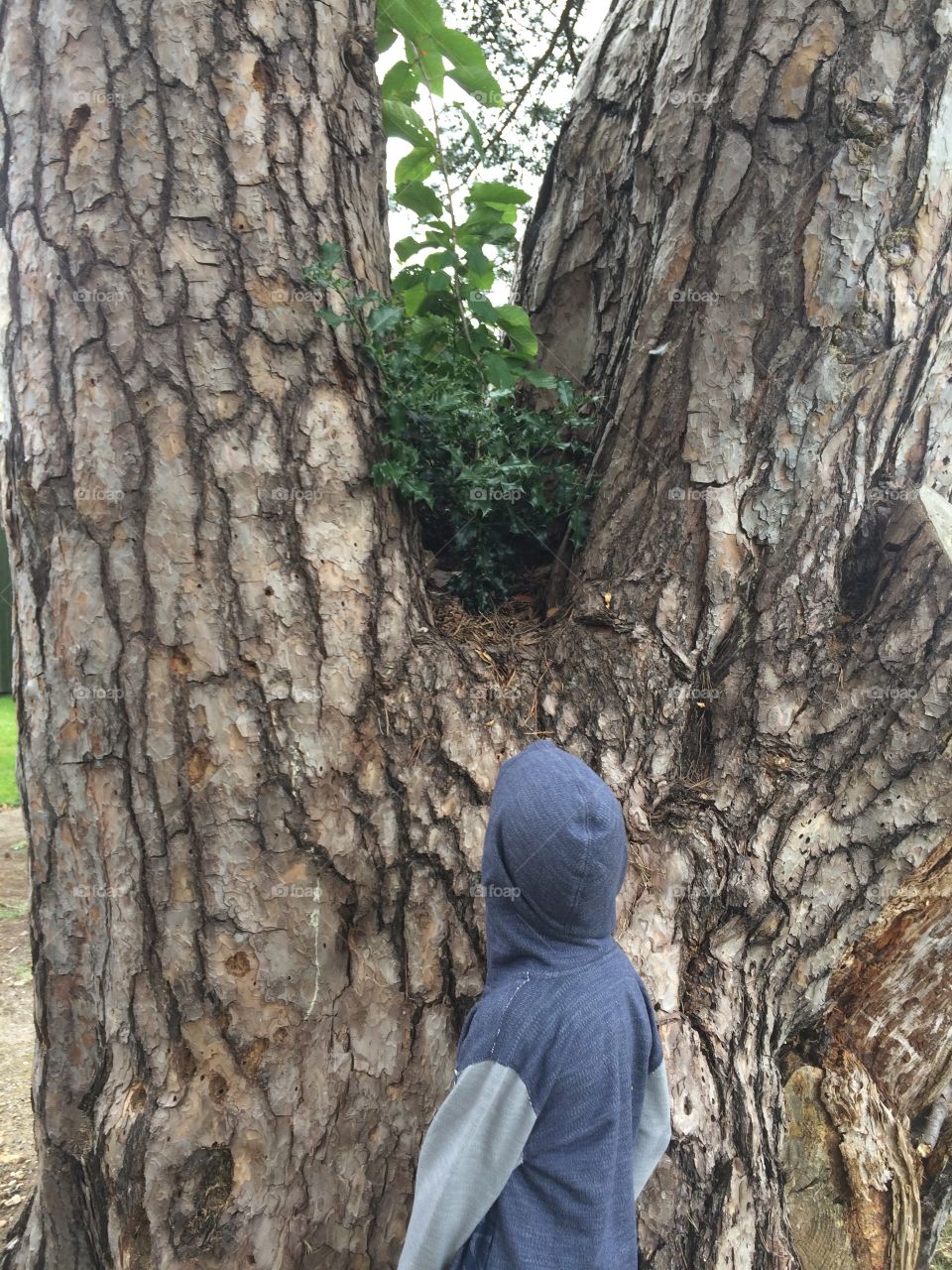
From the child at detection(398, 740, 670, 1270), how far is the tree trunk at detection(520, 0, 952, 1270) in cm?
51

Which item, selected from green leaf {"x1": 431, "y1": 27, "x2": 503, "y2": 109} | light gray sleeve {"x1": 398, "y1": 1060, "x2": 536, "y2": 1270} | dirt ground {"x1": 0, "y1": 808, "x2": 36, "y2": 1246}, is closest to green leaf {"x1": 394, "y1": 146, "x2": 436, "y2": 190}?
green leaf {"x1": 431, "y1": 27, "x2": 503, "y2": 109}

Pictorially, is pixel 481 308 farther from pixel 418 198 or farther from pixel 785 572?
pixel 785 572

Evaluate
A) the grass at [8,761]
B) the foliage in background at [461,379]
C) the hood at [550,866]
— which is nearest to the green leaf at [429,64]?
the foliage in background at [461,379]

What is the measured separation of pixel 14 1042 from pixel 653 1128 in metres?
3.72

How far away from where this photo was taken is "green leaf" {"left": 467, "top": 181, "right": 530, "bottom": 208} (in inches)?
107

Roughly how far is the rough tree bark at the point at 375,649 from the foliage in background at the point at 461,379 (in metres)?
0.12

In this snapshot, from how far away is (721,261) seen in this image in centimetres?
231

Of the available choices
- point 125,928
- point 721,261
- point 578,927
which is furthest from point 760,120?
point 125,928

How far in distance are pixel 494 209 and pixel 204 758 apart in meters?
1.80

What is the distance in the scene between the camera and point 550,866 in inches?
62.8

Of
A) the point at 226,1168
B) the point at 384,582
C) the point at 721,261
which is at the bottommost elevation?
the point at 226,1168

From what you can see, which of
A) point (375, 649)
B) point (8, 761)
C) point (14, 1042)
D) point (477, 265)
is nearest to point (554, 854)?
point (375, 649)

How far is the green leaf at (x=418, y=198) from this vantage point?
2.55 m

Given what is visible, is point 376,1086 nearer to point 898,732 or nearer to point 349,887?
point 349,887
